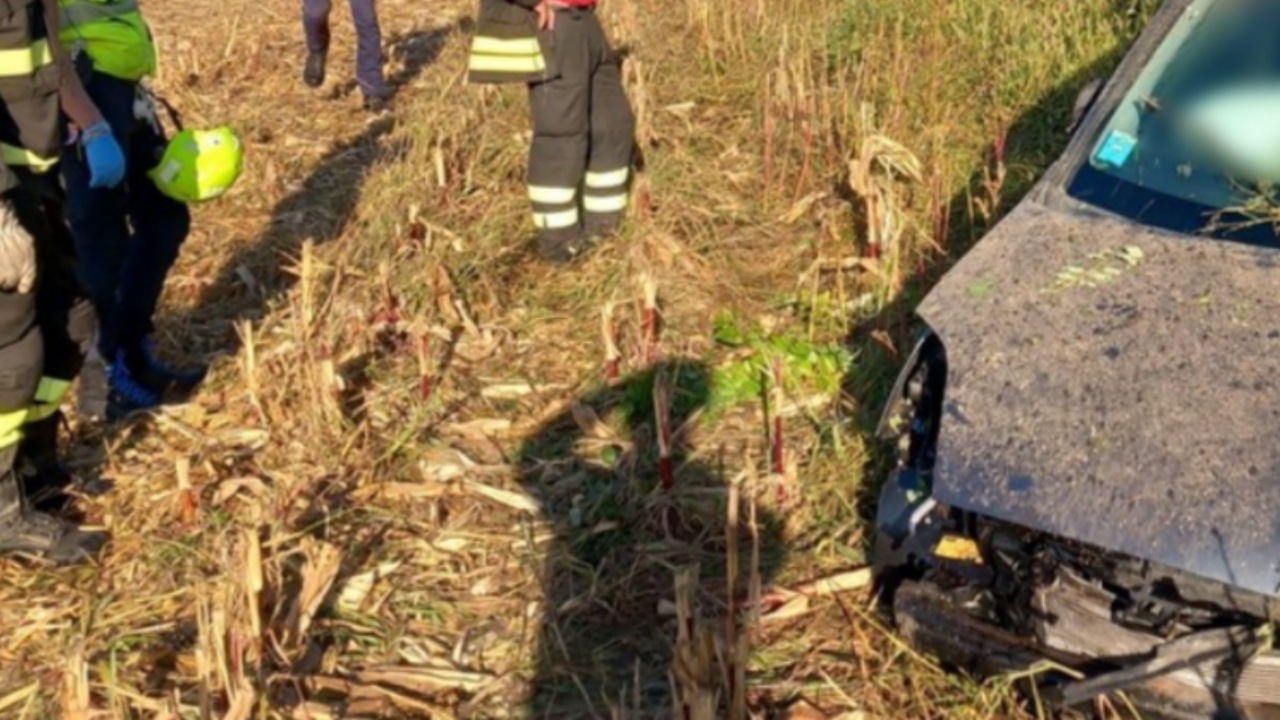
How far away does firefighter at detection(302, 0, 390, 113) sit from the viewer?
8797 mm

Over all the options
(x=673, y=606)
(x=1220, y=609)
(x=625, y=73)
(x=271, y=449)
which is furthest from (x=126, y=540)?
(x=625, y=73)

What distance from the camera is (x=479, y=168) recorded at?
24.3ft

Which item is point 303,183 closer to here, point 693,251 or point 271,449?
point 693,251

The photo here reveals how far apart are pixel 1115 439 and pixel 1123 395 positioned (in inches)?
5.9

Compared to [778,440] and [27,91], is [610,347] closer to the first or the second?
[778,440]

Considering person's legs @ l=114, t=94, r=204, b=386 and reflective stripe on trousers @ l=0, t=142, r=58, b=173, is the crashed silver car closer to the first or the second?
reflective stripe on trousers @ l=0, t=142, r=58, b=173

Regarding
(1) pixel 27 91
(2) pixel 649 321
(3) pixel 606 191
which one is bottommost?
(3) pixel 606 191

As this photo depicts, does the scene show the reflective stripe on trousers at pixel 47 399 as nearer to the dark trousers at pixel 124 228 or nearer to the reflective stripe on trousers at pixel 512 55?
the dark trousers at pixel 124 228

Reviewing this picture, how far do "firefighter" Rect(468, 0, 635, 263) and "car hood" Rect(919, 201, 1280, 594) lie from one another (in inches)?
108

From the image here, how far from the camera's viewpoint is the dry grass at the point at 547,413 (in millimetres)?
3994

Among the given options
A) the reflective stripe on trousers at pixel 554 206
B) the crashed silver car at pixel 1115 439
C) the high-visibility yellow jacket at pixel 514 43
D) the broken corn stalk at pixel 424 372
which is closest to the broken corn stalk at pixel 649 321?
the broken corn stalk at pixel 424 372

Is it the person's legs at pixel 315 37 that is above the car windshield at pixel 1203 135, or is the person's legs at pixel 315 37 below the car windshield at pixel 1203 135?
below

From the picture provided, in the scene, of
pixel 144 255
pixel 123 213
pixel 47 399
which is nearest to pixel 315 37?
pixel 144 255

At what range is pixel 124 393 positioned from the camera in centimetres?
562
